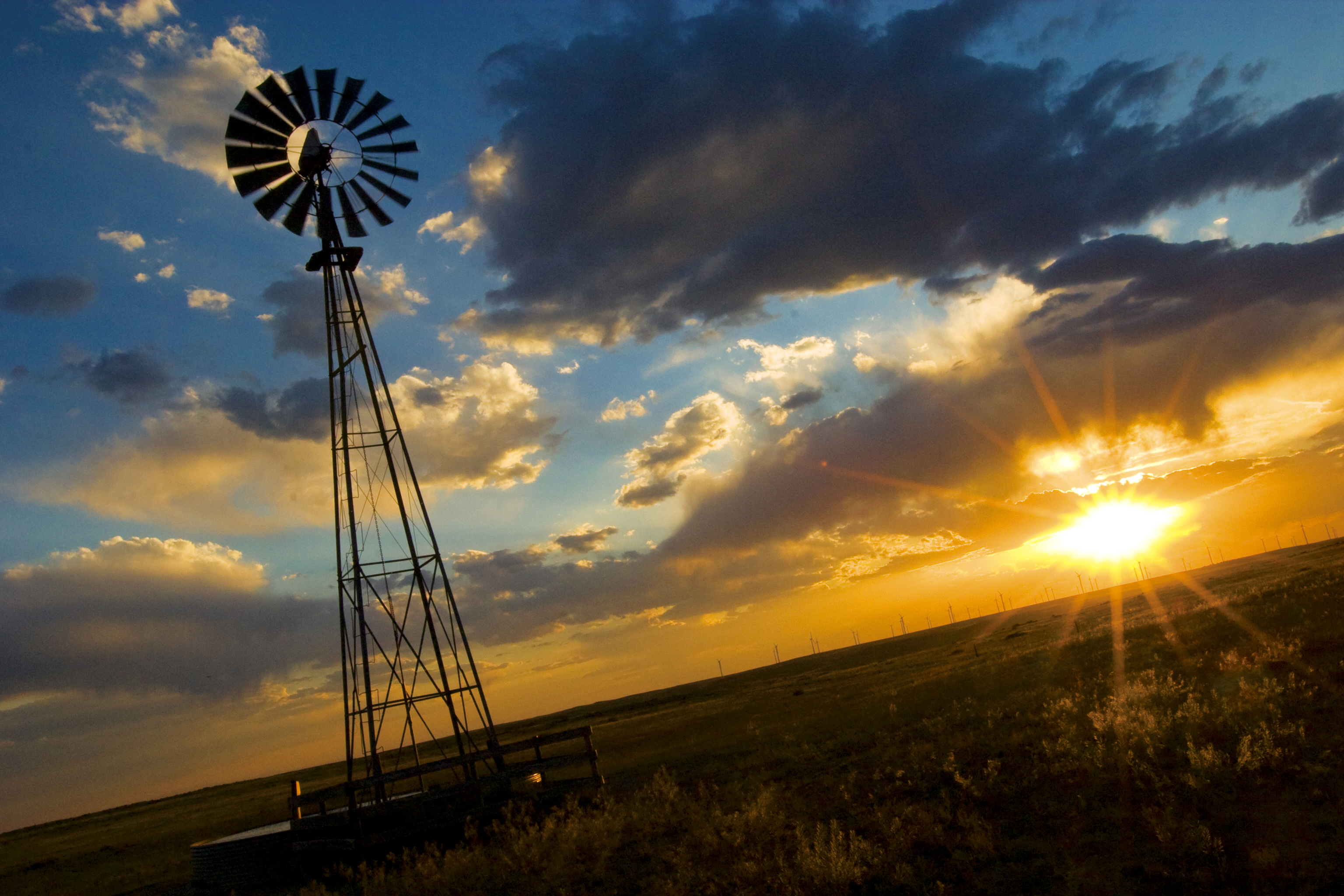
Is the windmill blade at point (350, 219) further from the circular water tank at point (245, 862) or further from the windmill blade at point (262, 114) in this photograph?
the circular water tank at point (245, 862)

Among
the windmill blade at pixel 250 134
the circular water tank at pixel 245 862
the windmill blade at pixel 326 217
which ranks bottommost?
the circular water tank at pixel 245 862

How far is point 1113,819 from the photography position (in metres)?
11.5

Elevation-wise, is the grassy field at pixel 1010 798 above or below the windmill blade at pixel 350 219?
below

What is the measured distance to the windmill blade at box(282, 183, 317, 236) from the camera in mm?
23109

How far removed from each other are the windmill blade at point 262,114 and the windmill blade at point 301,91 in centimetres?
63

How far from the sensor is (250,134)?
2184 centimetres

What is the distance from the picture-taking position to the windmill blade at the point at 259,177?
22109 mm

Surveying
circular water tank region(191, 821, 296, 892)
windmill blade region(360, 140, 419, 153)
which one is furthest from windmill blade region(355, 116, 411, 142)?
circular water tank region(191, 821, 296, 892)

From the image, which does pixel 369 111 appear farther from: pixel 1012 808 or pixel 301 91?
pixel 1012 808

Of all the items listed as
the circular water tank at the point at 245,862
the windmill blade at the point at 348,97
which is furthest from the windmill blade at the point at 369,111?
Result: the circular water tank at the point at 245,862

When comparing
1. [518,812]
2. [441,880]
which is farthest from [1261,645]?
[441,880]

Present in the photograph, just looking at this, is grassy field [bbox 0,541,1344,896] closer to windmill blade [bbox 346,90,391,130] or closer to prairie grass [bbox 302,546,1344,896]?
prairie grass [bbox 302,546,1344,896]

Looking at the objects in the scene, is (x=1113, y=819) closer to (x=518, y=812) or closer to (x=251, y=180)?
(x=518, y=812)

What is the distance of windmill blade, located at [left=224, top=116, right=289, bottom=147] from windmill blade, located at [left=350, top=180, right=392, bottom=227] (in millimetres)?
2562
